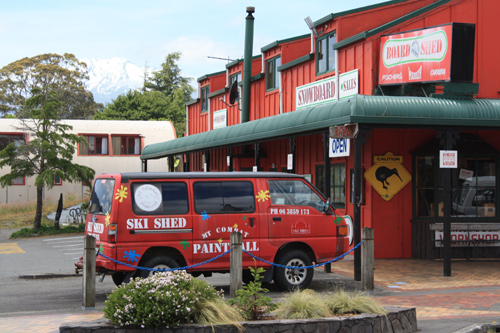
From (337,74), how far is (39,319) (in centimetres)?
1162

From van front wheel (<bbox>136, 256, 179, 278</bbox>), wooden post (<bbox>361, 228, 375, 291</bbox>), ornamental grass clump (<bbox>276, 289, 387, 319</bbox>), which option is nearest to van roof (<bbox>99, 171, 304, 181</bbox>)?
van front wheel (<bbox>136, 256, 179, 278</bbox>)

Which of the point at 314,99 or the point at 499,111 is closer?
the point at 499,111

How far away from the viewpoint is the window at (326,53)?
65.9ft

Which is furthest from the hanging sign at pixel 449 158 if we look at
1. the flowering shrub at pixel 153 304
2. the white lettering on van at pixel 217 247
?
the flowering shrub at pixel 153 304

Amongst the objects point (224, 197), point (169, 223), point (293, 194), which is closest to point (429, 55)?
point (293, 194)

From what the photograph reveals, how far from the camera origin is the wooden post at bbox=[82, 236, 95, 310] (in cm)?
1073

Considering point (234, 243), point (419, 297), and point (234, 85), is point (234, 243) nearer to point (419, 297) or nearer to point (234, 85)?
point (419, 297)

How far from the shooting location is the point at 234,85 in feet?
91.7

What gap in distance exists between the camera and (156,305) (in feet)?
26.1

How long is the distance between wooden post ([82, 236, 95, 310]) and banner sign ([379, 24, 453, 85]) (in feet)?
30.2

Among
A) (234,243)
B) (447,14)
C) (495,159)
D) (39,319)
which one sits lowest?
(39,319)

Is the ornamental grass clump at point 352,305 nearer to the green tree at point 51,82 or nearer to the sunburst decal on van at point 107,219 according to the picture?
the sunburst decal on van at point 107,219

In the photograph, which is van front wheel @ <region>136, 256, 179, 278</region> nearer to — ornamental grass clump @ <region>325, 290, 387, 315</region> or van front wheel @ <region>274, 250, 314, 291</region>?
van front wheel @ <region>274, 250, 314, 291</region>

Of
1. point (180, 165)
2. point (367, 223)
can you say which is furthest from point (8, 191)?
point (367, 223)
